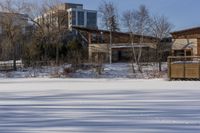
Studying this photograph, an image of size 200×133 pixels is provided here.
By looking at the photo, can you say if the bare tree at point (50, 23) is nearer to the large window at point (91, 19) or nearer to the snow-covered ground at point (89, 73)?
the snow-covered ground at point (89, 73)

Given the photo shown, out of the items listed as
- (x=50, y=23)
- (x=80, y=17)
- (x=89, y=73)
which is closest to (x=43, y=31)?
(x=50, y=23)

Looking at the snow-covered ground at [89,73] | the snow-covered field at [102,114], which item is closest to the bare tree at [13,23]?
the snow-covered ground at [89,73]

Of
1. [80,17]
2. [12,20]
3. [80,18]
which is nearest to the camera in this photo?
[12,20]

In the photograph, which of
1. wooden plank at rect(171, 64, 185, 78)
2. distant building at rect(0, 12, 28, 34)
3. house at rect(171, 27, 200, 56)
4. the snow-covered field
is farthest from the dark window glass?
the snow-covered field

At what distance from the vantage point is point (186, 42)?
51469mm

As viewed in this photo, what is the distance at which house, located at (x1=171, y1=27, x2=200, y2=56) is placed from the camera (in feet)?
165

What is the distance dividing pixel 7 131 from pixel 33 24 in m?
51.5

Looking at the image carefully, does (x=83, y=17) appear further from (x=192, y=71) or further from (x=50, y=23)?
(x=192, y=71)

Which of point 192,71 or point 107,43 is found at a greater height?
point 107,43

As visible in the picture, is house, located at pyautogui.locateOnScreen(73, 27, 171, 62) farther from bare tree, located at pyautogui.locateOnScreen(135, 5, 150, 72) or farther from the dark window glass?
the dark window glass

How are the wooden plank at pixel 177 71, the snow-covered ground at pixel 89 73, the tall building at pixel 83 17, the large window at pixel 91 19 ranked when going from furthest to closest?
→ the large window at pixel 91 19 < the tall building at pixel 83 17 < the snow-covered ground at pixel 89 73 < the wooden plank at pixel 177 71

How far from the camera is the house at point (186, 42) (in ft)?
165

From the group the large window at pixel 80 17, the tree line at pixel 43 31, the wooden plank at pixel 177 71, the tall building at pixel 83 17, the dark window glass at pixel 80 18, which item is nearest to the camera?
the wooden plank at pixel 177 71

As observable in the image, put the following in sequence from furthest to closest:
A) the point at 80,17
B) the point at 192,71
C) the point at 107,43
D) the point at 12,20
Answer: the point at 80,17
the point at 107,43
the point at 12,20
the point at 192,71
